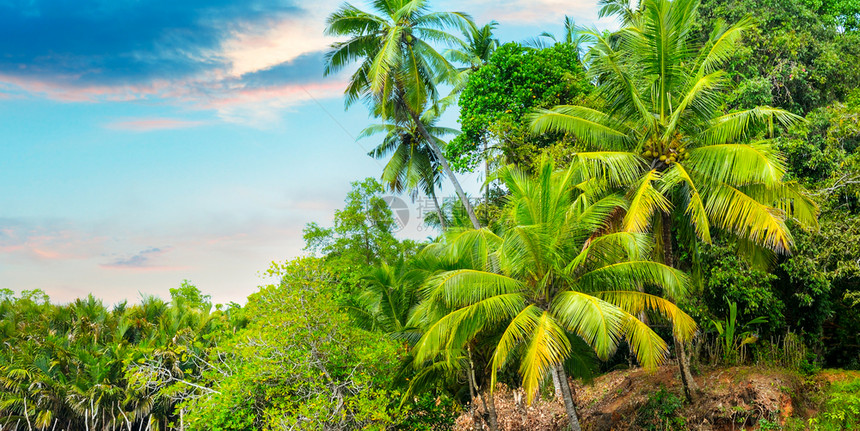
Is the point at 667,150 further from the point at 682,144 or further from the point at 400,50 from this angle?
the point at 400,50

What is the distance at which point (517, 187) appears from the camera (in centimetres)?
1117

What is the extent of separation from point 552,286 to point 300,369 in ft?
18.0

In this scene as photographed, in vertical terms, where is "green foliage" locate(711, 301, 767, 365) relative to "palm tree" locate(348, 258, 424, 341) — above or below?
below

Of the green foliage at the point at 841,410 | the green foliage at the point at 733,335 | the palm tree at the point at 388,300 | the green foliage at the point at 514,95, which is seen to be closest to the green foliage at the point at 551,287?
the palm tree at the point at 388,300

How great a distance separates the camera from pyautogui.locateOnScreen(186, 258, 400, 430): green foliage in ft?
37.7

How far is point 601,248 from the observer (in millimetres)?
10938

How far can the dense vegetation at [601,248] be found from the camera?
10594 millimetres

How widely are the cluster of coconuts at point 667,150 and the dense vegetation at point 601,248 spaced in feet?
0.11

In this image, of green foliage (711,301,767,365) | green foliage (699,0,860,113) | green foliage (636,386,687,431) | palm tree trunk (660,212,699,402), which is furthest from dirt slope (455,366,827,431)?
green foliage (699,0,860,113)

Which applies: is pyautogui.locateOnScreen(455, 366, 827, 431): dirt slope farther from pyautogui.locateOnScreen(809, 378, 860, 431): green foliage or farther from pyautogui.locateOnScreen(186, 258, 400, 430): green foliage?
pyautogui.locateOnScreen(186, 258, 400, 430): green foliage

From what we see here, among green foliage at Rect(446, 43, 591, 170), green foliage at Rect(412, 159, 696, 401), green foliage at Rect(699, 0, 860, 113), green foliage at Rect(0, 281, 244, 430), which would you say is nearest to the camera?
green foliage at Rect(412, 159, 696, 401)

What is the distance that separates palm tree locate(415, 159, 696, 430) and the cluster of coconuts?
1.52 meters

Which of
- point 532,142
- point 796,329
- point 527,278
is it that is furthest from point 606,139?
point 796,329

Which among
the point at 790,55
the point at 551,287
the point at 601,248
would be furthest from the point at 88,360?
the point at 790,55
